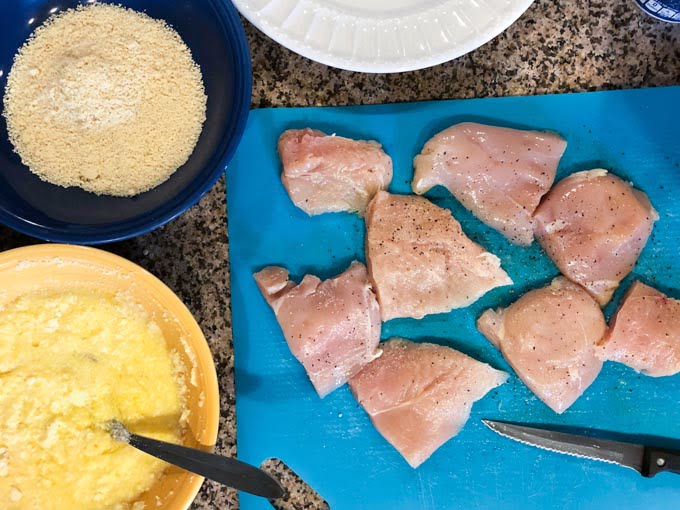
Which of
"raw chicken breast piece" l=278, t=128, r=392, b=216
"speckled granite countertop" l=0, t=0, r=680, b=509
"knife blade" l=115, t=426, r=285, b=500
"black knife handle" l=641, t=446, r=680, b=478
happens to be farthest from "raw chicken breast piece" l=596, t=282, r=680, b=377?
"knife blade" l=115, t=426, r=285, b=500

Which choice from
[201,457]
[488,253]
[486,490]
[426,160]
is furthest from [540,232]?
[201,457]

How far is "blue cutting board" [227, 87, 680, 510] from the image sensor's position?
4.01 feet

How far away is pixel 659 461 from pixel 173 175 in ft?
3.44

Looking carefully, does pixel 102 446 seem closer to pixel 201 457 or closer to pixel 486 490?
pixel 201 457

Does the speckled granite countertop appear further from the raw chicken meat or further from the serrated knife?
the serrated knife

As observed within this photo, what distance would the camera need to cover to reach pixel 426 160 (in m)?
1.21

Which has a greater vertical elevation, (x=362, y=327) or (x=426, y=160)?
(x=426, y=160)

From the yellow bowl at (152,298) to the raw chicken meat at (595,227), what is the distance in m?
0.70

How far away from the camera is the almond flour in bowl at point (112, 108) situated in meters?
1.10

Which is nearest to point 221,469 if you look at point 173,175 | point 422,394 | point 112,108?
point 422,394

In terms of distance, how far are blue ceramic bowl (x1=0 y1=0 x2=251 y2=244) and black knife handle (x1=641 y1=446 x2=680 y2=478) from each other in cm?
96

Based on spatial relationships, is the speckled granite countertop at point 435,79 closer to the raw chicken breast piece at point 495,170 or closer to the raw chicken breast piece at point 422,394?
the raw chicken breast piece at point 495,170

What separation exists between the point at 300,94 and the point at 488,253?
49cm

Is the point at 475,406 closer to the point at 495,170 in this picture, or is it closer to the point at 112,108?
the point at 495,170
